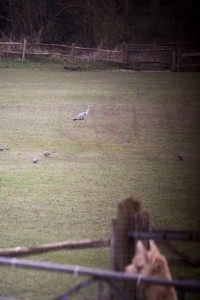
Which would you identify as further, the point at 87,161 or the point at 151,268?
the point at 87,161

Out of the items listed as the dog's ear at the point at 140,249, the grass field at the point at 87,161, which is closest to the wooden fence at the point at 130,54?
the grass field at the point at 87,161

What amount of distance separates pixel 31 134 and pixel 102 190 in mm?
5132

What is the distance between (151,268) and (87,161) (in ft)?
26.2

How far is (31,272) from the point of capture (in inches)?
229

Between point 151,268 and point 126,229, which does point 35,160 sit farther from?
point 151,268

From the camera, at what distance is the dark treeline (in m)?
27.8

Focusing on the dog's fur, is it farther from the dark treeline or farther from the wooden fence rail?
the dark treeline

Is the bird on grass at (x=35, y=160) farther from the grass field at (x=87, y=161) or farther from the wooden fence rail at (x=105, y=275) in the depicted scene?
the wooden fence rail at (x=105, y=275)

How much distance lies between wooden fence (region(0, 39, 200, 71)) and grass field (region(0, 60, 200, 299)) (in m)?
3.90

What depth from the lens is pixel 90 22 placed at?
2934 centimetres

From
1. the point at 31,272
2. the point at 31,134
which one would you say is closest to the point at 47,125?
the point at 31,134

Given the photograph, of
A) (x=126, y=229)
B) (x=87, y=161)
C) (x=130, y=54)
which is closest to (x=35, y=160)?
(x=87, y=161)

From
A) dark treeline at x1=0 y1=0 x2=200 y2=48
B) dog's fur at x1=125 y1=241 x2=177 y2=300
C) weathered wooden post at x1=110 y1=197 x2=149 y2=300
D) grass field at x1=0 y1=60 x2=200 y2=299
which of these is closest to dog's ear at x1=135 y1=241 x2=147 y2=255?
dog's fur at x1=125 y1=241 x2=177 y2=300

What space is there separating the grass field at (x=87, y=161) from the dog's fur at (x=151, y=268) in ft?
5.89
